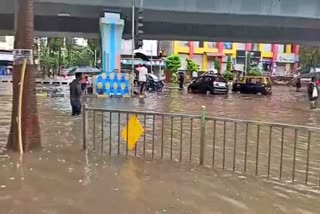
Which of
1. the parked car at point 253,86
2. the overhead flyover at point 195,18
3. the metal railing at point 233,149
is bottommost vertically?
the parked car at point 253,86

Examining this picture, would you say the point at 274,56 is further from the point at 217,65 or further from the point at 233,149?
the point at 233,149

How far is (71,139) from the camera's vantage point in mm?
10859

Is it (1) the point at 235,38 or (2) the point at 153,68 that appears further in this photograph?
(2) the point at 153,68

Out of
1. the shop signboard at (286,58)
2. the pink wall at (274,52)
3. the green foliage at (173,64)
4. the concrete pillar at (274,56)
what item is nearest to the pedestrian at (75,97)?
the green foliage at (173,64)

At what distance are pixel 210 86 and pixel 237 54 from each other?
130 ft

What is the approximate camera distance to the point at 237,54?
2852 inches

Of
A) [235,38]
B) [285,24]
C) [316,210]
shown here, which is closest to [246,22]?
[285,24]

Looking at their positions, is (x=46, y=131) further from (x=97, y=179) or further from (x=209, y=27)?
(x=209, y=27)

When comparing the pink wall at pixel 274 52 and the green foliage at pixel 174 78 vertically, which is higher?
the pink wall at pixel 274 52

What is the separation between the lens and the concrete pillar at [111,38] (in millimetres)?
29516

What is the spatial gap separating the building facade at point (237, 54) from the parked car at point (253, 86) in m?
30.2

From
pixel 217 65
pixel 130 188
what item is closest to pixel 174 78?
pixel 217 65

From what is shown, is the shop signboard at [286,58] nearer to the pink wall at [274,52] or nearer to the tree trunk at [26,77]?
the pink wall at [274,52]

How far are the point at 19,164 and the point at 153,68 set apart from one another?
52461 mm
